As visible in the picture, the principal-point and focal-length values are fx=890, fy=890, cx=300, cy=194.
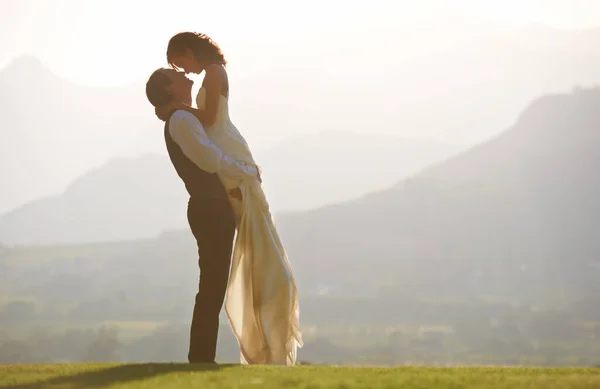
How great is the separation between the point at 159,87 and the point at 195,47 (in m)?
0.54

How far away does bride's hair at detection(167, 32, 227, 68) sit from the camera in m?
8.76

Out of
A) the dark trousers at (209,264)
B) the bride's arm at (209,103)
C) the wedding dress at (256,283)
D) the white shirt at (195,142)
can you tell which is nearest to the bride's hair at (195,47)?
the bride's arm at (209,103)

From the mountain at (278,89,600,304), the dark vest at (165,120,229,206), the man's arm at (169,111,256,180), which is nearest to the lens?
the man's arm at (169,111,256,180)

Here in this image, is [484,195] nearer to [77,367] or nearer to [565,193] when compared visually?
[565,193]

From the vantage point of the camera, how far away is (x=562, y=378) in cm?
698

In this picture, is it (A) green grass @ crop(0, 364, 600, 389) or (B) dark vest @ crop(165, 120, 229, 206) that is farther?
(B) dark vest @ crop(165, 120, 229, 206)

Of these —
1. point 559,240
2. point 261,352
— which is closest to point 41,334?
point 559,240

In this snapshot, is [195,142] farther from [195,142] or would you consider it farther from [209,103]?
[209,103]

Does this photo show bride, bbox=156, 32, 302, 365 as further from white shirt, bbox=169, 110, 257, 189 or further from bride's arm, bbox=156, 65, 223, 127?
white shirt, bbox=169, 110, 257, 189

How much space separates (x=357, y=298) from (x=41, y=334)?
63085mm

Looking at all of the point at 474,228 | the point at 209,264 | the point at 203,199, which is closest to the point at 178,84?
the point at 203,199

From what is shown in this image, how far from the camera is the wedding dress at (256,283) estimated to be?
349 inches

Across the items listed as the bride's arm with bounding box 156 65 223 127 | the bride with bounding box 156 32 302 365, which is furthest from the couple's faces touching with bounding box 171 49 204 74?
the bride's arm with bounding box 156 65 223 127

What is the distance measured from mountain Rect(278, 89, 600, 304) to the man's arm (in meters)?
170
